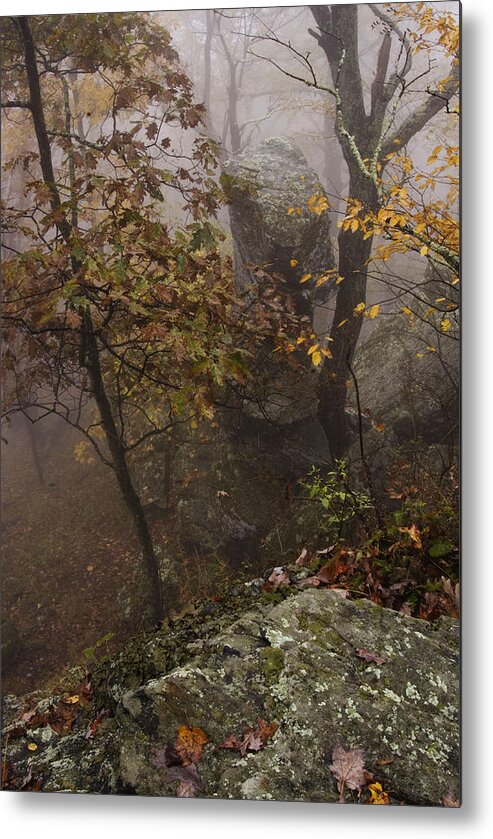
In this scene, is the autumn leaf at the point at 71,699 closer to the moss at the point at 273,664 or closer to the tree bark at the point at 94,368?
the tree bark at the point at 94,368

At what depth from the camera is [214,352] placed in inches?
116

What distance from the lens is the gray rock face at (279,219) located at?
2902 millimetres

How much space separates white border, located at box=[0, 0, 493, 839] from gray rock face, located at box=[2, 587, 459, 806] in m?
Result: 0.15

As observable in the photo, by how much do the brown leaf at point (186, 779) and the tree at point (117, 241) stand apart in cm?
69

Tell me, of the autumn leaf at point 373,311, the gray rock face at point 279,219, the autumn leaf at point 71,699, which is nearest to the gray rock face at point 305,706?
the autumn leaf at point 71,699

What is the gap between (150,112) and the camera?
295cm

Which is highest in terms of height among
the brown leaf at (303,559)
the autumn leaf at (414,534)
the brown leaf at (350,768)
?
the autumn leaf at (414,534)

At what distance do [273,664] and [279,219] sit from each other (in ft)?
7.28

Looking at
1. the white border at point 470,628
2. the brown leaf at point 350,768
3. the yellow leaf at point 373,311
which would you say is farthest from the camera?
the yellow leaf at point 373,311

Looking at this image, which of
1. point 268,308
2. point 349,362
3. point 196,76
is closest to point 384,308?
point 349,362

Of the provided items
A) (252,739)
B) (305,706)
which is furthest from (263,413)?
(252,739)

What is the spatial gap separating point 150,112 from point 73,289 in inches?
39.6

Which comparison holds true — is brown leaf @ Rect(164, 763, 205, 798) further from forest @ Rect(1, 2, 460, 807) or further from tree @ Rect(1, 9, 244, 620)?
tree @ Rect(1, 9, 244, 620)

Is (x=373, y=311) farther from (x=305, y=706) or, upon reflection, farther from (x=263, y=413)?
(x=305, y=706)
